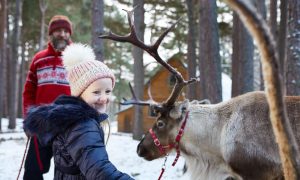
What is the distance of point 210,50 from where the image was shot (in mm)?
9203

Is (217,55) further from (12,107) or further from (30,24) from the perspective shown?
(30,24)

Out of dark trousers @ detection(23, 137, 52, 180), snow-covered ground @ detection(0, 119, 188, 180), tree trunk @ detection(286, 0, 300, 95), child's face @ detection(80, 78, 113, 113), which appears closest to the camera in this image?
child's face @ detection(80, 78, 113, 113)

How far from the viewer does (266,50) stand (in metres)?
0.78

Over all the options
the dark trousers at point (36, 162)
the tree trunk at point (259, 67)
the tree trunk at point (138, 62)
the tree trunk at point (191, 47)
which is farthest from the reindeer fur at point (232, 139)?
the tree trunk at point (138, 62)

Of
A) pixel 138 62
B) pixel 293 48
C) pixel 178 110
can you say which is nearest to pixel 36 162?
pixel 178 110

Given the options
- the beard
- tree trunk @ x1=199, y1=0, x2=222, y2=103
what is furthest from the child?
tree trunk @ x1=199, y1=0, x2=222, y2=103

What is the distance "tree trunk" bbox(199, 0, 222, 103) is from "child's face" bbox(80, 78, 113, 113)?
6.97 meters

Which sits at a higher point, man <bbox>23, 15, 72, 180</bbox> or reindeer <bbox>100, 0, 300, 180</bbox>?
man <bbox>23, 15, 72, 180</bbox>

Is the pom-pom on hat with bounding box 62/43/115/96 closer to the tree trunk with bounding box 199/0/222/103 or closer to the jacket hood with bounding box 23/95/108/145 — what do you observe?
the jacket hood with bounding box 23/95/108/145

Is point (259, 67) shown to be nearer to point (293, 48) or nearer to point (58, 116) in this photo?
point (293, 48)

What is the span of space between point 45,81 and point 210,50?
17.9 feet

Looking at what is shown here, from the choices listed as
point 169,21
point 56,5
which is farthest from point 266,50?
point 56,5

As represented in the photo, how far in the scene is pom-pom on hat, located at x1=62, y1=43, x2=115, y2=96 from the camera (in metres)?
2.23

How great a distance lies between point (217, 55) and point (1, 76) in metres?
11.2
